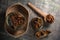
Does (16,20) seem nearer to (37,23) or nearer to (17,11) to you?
(17,11)

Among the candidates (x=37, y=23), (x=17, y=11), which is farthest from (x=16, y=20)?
(x=37, y=23)

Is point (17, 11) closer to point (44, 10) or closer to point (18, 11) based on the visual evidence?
point (18, 11)

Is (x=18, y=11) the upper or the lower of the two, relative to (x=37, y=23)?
upper

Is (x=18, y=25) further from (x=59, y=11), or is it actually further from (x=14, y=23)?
(x=59, y=11)

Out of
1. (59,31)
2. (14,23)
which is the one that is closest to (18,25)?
(14,23)

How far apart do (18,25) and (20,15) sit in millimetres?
110

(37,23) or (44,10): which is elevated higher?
(44,10)

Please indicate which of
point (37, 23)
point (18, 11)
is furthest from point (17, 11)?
point (37, 23)

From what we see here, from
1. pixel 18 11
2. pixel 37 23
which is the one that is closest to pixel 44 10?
pixel 37 23

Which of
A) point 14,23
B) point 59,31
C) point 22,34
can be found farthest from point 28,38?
point 59,31

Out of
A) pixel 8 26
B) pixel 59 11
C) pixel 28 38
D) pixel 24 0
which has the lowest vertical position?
pixel 28 38

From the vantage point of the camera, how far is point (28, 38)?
5.89ft

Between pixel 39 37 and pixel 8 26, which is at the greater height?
pixel 8 26

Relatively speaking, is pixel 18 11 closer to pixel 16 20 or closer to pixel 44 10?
pixel 16 20
